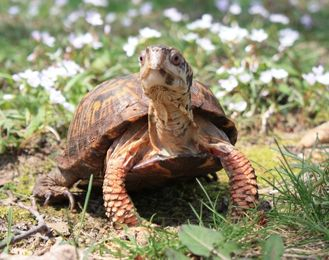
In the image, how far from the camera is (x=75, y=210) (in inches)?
138

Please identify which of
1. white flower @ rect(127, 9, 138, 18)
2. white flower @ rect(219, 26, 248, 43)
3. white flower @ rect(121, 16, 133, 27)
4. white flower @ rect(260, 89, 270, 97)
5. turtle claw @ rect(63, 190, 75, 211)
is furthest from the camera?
white flower @ rect(127, 9, 138, 18)

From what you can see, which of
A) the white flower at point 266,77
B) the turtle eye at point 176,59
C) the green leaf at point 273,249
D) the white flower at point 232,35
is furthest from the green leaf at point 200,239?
the white flower at point 232,35

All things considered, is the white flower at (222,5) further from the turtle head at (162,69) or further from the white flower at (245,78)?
the turtle head at (162,69)

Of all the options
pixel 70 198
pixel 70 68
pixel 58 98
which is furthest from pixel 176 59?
pixel 70 68

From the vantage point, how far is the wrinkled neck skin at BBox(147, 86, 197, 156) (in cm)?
296

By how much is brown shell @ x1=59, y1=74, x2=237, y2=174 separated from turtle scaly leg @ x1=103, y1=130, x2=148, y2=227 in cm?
13

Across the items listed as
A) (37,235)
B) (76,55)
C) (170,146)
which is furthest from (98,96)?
(76,55)

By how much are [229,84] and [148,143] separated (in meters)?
1.77

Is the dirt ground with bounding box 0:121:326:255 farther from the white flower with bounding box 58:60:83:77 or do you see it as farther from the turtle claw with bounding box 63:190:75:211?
the white flower with bounding box 58:60:83:77

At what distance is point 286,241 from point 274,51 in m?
3.88

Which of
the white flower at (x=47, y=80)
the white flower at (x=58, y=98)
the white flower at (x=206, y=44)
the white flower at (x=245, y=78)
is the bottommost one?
→ the white flower at (x=58, y=98)

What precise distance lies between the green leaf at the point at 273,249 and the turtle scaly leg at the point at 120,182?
2.72ft

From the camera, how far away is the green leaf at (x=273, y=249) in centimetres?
228

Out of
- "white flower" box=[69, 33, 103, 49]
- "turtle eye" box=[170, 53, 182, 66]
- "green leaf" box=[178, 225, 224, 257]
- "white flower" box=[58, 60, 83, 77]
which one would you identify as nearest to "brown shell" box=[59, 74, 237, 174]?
A: "turtle eye" box=[170, 53, 182, 66]
